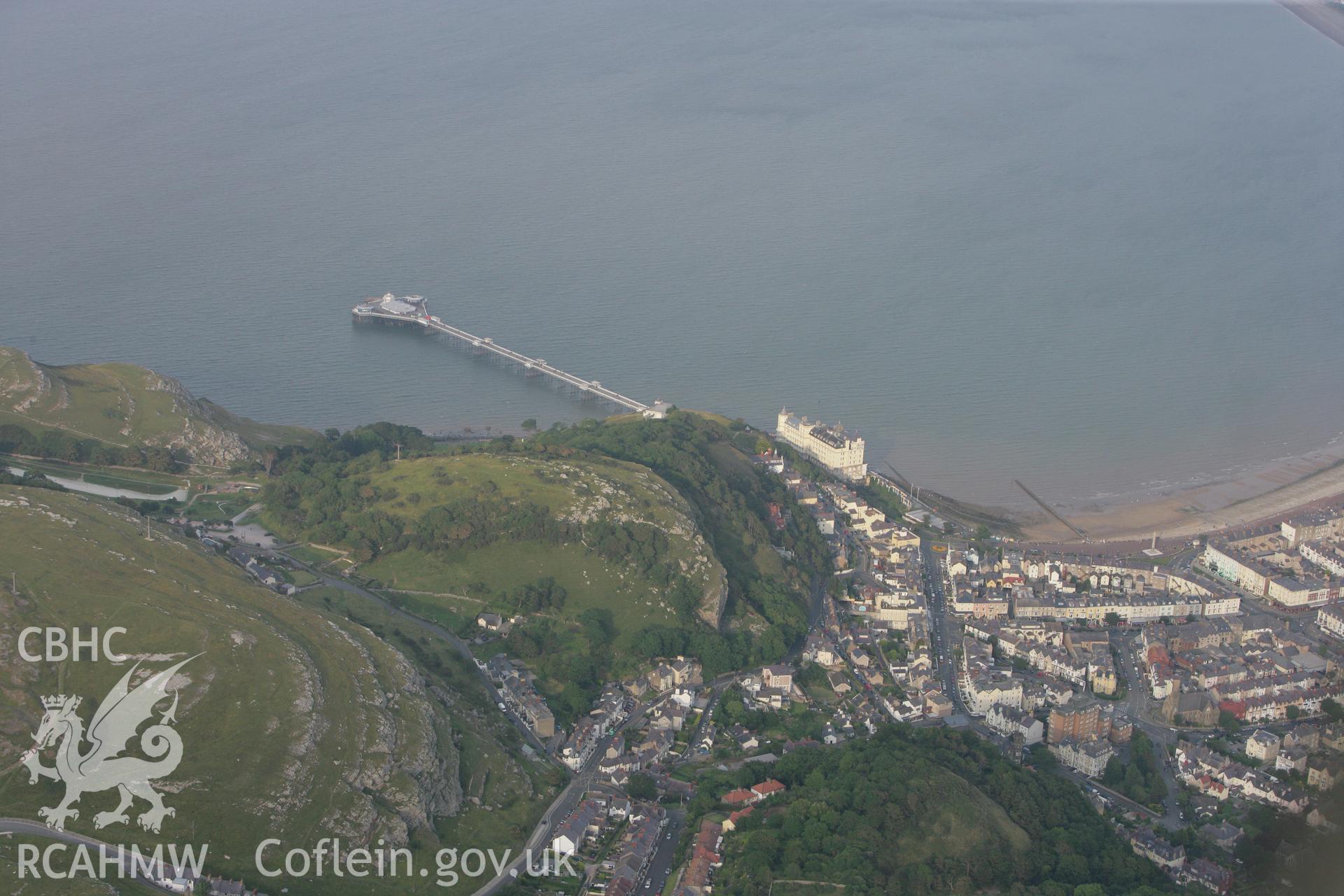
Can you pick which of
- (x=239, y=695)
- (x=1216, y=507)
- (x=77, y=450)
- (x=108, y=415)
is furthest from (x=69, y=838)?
(x=1216, y=507)

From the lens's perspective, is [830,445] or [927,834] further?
[830,445]

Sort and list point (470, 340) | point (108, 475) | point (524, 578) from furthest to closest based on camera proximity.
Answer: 1. point (470, 340)
2. point (108, 475)
3. point (524, 578)

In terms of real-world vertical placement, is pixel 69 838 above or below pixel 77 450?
below

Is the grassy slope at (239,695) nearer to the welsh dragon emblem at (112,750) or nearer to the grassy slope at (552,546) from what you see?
the welsh dragon emblem at (112,750)

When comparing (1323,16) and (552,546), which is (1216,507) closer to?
(552,546)

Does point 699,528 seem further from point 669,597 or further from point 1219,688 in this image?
point 1219,688

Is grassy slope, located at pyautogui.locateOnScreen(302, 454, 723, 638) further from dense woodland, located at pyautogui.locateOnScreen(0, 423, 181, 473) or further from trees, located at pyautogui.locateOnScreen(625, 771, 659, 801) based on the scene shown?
dense woodland, located at pyautogui.locateOnScreen(0, 423, 181, 473)
